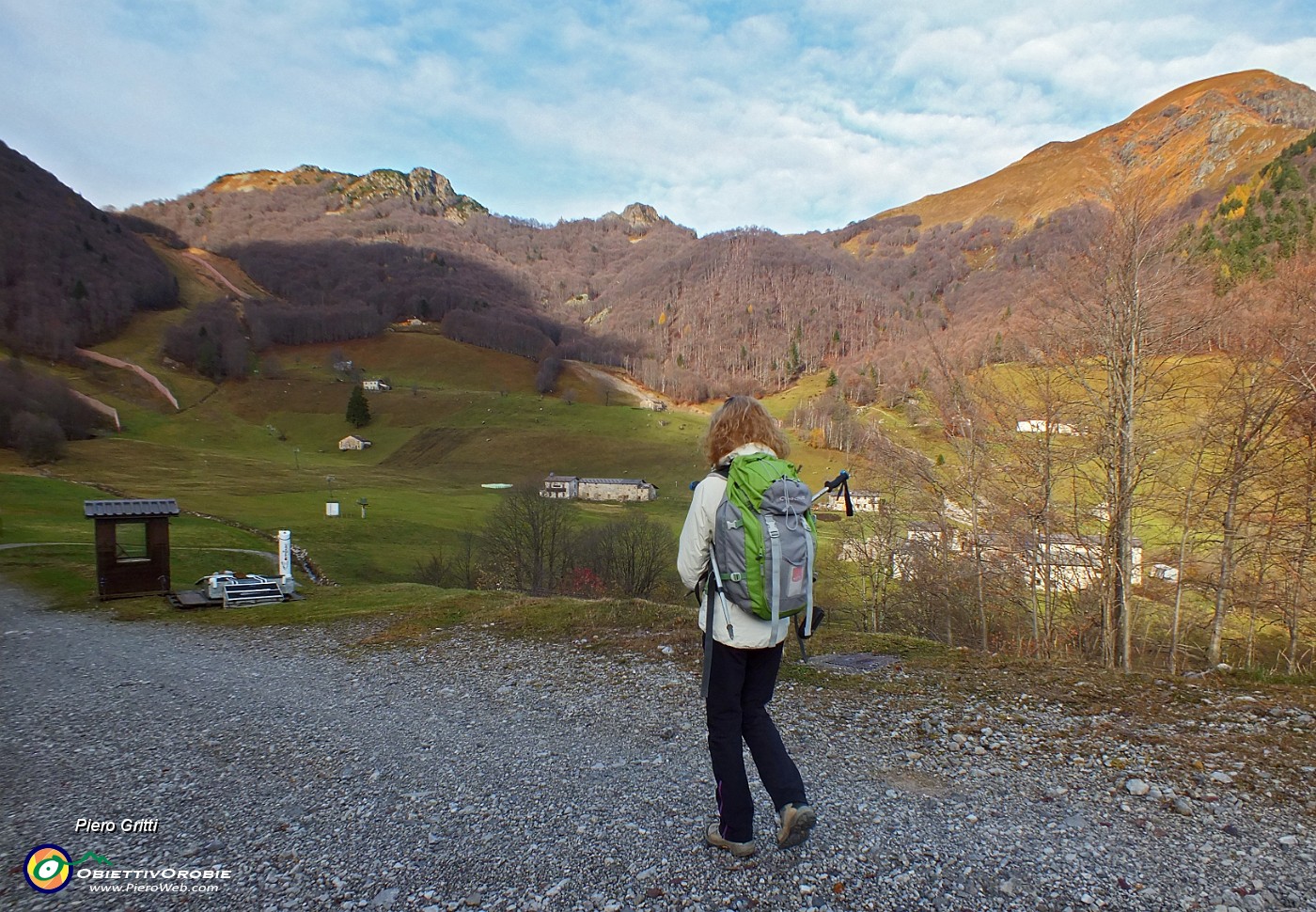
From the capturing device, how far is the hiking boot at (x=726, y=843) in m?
3.87

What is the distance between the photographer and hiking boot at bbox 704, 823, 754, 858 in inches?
152

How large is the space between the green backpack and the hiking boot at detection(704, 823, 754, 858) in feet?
4.75

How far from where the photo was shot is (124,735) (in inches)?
259

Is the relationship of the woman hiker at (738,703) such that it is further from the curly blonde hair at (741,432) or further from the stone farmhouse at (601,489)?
the stone farmhouse at (601,489)

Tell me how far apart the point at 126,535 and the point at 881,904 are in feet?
134

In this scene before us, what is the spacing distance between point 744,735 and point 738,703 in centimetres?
22

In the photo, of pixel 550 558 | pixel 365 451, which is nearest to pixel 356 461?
pixel 365 451

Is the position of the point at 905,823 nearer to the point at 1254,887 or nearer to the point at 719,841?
the point at 719,841

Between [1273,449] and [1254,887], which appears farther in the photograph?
[1273,449]

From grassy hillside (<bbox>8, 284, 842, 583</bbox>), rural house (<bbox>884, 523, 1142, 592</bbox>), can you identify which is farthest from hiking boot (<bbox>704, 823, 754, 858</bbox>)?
grassy hillside (<bbox>8, 284, 842, 583</bbox>)

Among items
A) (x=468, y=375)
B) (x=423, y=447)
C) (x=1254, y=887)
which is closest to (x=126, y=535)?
(x=1254, y=887)

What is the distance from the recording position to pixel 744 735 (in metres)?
3.90

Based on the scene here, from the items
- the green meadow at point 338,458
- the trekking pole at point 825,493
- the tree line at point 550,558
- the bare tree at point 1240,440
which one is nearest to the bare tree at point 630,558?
the tree line at point 550,558

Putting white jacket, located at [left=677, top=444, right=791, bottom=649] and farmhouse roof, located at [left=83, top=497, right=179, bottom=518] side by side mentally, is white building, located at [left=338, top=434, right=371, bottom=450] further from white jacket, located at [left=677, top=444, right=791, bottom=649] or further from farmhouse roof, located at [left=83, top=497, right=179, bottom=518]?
white jacket, located at [left=677, top=444, right=791, bottom=649]
